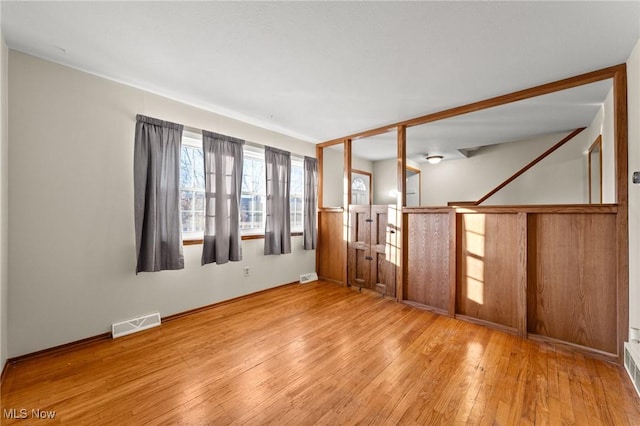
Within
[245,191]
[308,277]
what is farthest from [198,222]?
[308,277]

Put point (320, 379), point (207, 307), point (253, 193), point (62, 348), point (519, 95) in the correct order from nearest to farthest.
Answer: point (320, 379) → point (62, 348) → point (519, 95) → point (207, 307) → point (253, 193)

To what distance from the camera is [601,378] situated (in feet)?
6.36

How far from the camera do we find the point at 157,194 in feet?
8.92

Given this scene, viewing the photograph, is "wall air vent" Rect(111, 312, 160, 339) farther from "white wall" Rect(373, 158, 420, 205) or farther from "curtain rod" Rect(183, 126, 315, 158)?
"white wall" Rect(373, 158, 420, 205)

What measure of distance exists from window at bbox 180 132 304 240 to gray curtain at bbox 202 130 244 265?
15 centimetres

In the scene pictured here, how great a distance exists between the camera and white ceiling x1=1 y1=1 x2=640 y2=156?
1.65 meters

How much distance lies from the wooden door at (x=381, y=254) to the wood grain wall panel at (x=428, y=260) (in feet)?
0.81

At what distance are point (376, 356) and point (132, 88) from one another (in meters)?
Result: 3.47

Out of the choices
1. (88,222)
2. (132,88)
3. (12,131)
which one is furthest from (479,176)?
(12,131)

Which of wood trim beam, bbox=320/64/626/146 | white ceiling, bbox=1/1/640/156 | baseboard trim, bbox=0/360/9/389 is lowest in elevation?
baseboard trim, bbox=0/360/9/389

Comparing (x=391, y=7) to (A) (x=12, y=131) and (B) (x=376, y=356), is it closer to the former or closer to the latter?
(B) (x=376, y=356)

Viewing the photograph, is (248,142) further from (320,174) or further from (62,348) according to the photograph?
(62,348)

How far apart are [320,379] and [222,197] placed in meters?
2.28

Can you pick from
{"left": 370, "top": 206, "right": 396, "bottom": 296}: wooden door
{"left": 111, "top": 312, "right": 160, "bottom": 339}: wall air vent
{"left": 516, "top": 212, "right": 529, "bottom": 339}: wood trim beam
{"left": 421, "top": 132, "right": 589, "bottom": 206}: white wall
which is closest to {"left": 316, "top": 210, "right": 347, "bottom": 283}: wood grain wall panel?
{"left": 370, "top": 206, "right": 396, "bottom": 296}: wooden door
